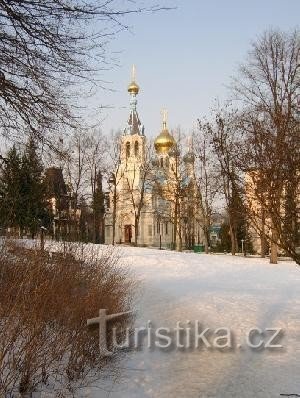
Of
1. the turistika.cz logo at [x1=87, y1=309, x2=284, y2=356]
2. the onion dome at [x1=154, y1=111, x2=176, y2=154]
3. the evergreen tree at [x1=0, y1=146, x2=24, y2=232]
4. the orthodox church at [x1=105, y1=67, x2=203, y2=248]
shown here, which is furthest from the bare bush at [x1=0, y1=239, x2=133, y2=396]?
the onion dome at [x1=154, y1=111, x2=176, y2=154]

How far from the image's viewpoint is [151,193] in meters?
48.9

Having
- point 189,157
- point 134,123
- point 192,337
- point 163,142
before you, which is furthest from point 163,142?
point 192,337

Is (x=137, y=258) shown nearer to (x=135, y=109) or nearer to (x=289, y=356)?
(x=289, y=356)

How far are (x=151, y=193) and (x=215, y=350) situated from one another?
39.5m

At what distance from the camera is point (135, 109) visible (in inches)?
2505

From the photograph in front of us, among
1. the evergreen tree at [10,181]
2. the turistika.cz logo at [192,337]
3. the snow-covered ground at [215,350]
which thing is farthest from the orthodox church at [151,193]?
the evergreen tree at [10,181]

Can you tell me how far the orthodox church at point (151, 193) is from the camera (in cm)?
3875

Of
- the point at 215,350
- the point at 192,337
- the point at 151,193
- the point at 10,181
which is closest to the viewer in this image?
the point at 10,181

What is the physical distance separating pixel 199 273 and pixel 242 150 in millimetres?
13341

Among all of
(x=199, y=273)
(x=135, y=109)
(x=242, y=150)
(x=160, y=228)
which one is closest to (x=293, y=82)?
(x=199, y=273)

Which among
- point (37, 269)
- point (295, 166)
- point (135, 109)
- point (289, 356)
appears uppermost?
point (135, 109)

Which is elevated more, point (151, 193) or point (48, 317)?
point (151, 193)

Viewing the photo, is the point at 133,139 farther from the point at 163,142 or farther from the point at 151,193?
the point at 151,193

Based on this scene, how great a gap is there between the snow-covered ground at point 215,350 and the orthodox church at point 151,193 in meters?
18.9
